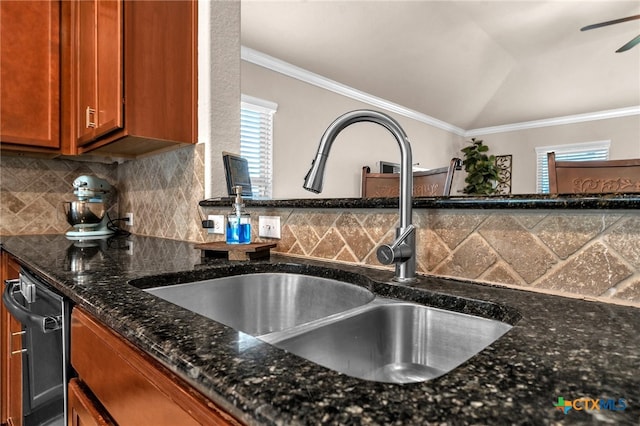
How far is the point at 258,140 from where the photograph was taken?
10.8 feet

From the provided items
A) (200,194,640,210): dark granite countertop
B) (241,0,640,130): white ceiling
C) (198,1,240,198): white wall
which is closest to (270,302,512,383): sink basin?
(200,194,640,210): dark granite countertop

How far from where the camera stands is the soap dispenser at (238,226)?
122 cm

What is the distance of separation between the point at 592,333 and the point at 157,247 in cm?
137

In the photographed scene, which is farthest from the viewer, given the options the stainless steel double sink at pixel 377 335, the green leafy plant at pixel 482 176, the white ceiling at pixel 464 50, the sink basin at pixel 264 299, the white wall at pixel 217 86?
the green leafy plant at pixel 482 176

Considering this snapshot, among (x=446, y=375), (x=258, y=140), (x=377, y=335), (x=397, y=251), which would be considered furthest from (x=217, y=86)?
(x=258, y=140)

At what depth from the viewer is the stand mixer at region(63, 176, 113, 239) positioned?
1835mm

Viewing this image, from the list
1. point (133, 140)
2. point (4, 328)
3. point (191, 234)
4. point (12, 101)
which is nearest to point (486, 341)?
point (191, 234)

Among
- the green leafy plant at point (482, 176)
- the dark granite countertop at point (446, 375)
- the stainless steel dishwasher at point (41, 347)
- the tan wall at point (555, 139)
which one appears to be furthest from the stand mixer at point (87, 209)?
the tan wall at point (555, 139)

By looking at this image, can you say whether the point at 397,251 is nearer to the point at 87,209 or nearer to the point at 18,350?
the point at 18,350

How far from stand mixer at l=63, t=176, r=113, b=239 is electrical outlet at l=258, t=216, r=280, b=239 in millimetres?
1049

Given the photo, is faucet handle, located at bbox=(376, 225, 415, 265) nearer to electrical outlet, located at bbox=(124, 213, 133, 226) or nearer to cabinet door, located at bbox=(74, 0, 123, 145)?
cabinet door, located at bbox=(74, 0, 123, 145)

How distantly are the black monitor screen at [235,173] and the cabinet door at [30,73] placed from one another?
1.00 meters

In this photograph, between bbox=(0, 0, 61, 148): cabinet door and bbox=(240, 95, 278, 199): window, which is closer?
bbox=(0, 0, 61, 148): cabinet door

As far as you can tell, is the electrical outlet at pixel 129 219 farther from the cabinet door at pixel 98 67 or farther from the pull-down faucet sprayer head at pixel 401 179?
the pull-down faucet sprayer head at pixel 401 179
